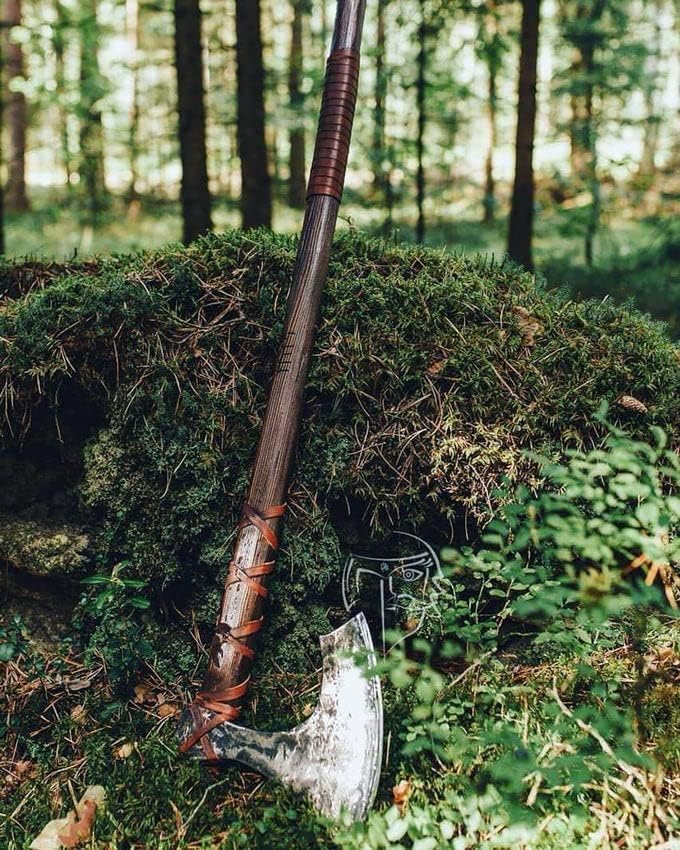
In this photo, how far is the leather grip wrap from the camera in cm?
322

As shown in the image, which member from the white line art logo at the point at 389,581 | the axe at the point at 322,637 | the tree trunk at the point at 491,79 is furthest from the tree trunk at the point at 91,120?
the white line art logo at the point at 389,581

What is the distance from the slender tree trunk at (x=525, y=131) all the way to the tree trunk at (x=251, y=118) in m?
3.32

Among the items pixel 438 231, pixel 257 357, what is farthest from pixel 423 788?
pixel 438 231

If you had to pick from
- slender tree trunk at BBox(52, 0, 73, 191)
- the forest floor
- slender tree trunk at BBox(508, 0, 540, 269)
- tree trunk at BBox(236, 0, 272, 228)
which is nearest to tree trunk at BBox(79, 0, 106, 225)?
slender tree trunk at BBox(52, 0, 73, 191)

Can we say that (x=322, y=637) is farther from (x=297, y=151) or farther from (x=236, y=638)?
(x=297, y=151)

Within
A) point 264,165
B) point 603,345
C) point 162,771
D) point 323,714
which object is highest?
point 264,165

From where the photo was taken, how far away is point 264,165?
788 cm

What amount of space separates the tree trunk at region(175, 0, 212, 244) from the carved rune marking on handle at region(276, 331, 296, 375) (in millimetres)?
5110

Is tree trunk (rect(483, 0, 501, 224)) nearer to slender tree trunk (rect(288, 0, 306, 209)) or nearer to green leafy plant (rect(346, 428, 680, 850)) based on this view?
slender tree trunk (rect(288, 0, 306, 209))

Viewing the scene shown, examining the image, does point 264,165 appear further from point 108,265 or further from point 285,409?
point 285,409

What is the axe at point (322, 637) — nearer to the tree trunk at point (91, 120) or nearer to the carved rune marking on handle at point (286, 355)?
the carved rune marking on handle at point (286, 355)

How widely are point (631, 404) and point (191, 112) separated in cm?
657

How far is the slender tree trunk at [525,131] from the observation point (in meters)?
8.20

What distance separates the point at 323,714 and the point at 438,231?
624 inches
